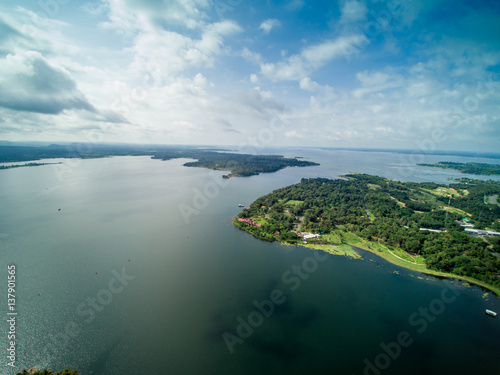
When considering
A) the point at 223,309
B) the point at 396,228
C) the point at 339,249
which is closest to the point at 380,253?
the point at 339,249

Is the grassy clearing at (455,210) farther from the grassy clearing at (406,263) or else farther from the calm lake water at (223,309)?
the calm lake water at (223,309)

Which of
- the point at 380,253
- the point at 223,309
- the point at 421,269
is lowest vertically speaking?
the point at 223,309

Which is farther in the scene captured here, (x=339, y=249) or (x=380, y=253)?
(x=339, y=249)

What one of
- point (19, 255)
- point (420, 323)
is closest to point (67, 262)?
point (19, 255)

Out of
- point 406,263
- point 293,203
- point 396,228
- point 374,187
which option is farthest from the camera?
point 374,187

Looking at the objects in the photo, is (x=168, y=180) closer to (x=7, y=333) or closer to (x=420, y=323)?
(x=7, y=333)

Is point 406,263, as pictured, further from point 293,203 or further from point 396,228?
point 293,203

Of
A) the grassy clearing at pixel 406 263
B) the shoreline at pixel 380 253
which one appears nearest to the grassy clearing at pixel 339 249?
the shoreline at pixel 380 253
